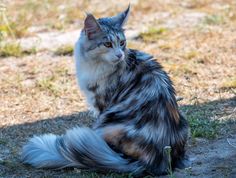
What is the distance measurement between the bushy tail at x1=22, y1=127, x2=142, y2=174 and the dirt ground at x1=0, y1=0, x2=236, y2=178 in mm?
66

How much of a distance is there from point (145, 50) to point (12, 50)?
5.04ft

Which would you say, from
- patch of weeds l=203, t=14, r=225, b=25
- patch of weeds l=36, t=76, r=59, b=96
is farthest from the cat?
patch of weeds l=203, t=14, r=225, b=25

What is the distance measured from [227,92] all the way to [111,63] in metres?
1.78

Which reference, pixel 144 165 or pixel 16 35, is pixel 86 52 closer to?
pixel 144 165

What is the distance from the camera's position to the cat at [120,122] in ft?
13.6

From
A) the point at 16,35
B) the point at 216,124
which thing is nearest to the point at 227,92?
the point at 216,124

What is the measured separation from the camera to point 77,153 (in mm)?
4180

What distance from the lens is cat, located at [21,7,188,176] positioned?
4156 millimetres

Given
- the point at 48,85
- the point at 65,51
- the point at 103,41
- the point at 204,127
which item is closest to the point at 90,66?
the point at 103,41

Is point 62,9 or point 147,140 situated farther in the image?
point 62,9

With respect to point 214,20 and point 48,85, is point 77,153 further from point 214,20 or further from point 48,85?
point 214,20

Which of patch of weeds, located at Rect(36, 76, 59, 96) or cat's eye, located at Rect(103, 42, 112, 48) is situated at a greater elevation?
cat's eye, located at Rect(103, 42, 112, 48)

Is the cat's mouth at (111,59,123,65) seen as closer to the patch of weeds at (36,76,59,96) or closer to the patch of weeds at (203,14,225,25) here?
the patch of weeds at (36,76,59,96)

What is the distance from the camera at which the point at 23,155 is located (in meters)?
4.44
